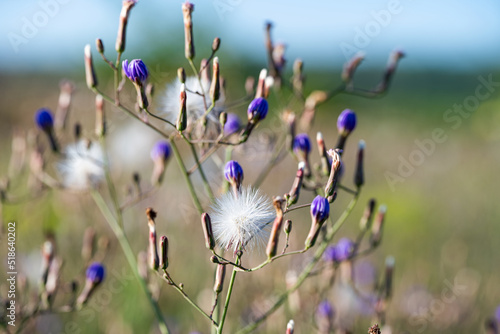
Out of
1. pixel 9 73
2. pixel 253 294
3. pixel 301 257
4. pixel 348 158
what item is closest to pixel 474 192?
pixel 348 158

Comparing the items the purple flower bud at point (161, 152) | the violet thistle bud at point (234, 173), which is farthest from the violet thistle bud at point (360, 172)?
the purple flower bud at point (161, 152)

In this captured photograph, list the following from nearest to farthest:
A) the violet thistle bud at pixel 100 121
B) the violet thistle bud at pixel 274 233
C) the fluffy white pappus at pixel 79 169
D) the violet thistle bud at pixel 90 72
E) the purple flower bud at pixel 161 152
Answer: the violet thistle bud at pixel 274 233
the violet thistle bud at pixel 90 72
the violet thistle bud at pixel 100 121
the purple flower bud at pixel 161 152
the fluffy white pappus at pixel 79 169

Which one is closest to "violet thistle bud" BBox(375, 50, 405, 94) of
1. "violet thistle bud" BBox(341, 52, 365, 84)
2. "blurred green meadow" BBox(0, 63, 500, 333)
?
"violet thistle bud" BBox(341, 52, 365, 84)

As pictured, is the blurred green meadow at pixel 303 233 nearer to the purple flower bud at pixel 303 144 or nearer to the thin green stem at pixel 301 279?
the purple flower bud at pixel 303 144

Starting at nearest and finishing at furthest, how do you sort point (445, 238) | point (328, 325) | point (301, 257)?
point (328, 325)
point (301, 257)
point (445, 238)

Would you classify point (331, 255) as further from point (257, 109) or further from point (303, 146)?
point (257, 109)

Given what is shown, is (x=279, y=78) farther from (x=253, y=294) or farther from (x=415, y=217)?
(x=415, y=217)
